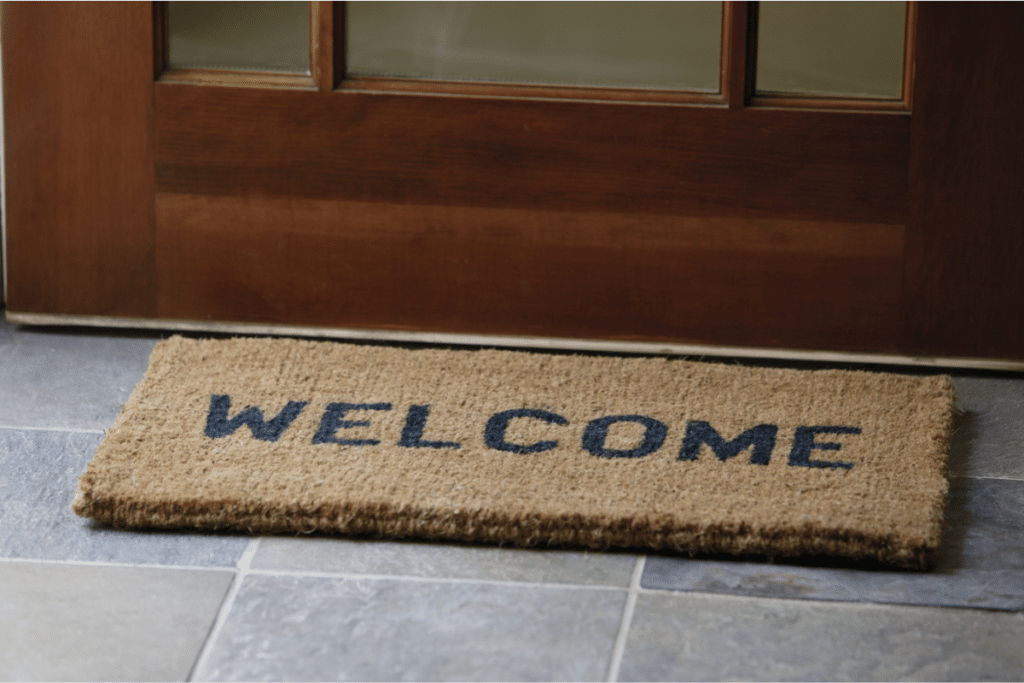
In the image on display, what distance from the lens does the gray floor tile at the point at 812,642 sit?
3.00 feet

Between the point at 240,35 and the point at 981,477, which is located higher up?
the point at 240,35

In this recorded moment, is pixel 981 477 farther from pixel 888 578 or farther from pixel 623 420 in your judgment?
pixel 623 420

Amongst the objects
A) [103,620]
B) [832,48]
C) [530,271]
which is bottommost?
[103,620]

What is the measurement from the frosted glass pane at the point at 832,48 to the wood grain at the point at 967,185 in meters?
0.04

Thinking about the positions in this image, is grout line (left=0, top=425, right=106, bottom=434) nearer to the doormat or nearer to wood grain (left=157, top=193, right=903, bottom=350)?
the doormat

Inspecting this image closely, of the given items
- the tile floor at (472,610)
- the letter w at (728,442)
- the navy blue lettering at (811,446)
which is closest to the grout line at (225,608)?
the tile floor at (472,610)

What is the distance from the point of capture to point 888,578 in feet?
3.45

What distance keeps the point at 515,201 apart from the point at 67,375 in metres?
0.63

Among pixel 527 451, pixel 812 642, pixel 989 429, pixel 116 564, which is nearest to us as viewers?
pixel 812 642

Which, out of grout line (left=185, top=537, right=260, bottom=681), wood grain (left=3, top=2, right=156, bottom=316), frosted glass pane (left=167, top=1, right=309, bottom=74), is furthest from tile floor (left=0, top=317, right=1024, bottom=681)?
frosted glass pane (left=167, top=1, right=309, bottom=74)

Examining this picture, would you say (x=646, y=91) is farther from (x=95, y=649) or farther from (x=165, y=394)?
(x=95, y=649)

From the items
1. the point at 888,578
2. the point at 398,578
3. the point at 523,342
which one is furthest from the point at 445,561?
the point at 523,342

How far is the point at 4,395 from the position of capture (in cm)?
145

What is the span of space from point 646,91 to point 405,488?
655 mm
